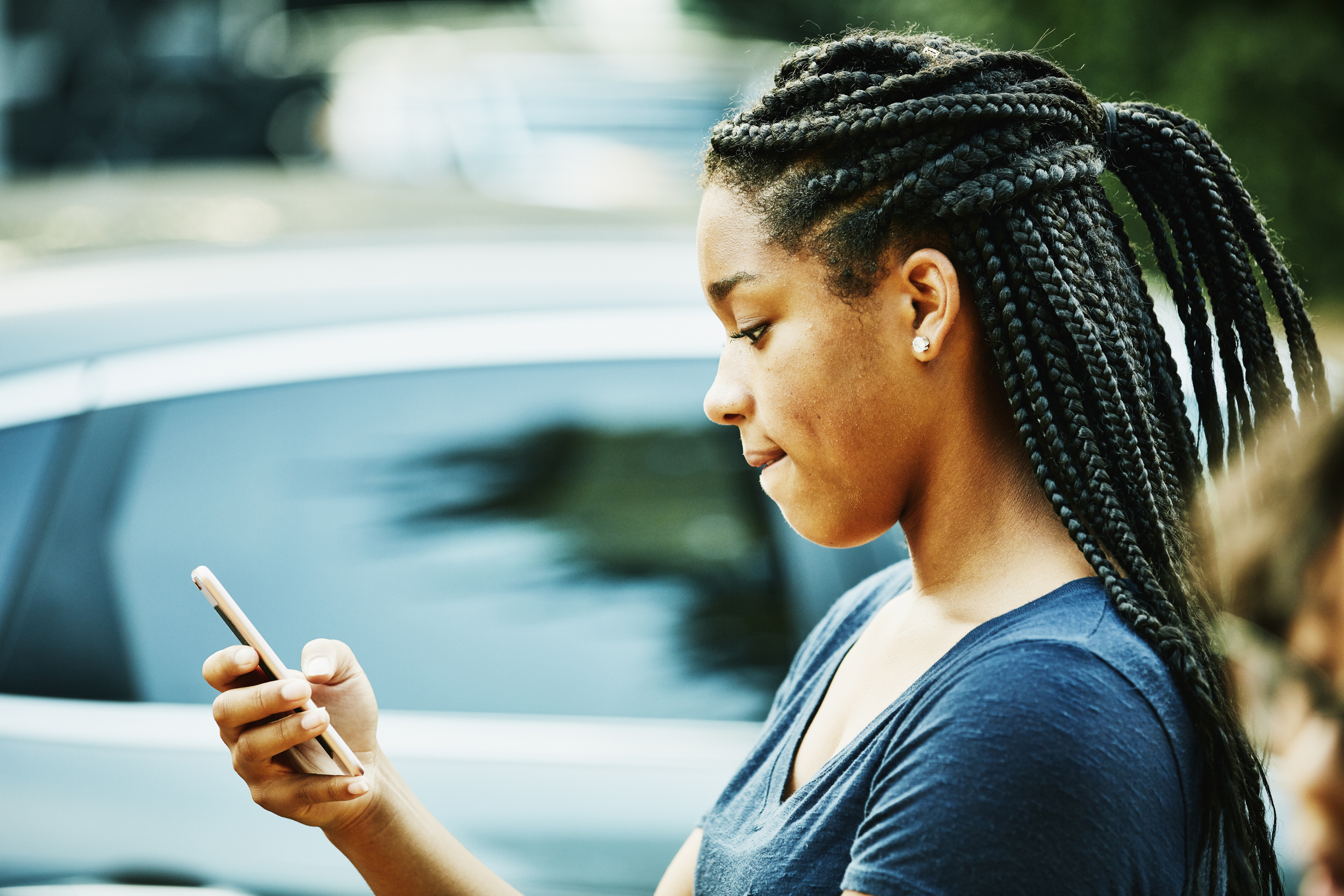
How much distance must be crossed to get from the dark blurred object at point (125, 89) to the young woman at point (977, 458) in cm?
904

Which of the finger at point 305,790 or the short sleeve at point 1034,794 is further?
the finger at point 305,790

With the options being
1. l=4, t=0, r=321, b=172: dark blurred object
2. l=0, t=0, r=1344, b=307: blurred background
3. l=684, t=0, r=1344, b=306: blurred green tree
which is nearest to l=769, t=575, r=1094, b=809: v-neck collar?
l=0, t=0, r=1344, b=307: blurred background

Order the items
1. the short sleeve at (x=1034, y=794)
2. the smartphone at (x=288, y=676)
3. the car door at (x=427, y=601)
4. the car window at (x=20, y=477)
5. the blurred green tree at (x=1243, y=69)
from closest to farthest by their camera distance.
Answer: the short sleeve at (x=1034, y=794) → the smartphone at (x=288, y=676) → the car door at (x=427, y=601) → the car window at (x=20, y=477) → the blurred green tree at (x=1243, y=69)

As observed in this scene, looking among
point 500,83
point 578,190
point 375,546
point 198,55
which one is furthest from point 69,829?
point 198,55

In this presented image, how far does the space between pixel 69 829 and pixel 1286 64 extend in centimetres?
525

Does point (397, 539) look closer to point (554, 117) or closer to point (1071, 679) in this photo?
Result: point (1071, 679)

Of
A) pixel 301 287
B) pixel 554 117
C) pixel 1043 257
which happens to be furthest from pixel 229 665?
pixel 554 117

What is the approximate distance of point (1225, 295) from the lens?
160cm

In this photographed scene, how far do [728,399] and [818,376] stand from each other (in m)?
0.13

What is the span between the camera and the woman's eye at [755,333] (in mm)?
1478

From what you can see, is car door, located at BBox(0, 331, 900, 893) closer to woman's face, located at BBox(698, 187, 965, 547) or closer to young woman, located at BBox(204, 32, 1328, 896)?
young woman, located at BBox(204, 32, 1328, 896)

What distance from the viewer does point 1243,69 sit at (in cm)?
539

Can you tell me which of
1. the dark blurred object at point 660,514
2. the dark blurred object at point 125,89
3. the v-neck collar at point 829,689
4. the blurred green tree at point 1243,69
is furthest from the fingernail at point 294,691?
the dark blurred object at point 125,89

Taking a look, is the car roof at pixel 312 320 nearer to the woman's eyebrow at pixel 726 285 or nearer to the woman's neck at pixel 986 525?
the woman's eyebrow at pixel 726 285
